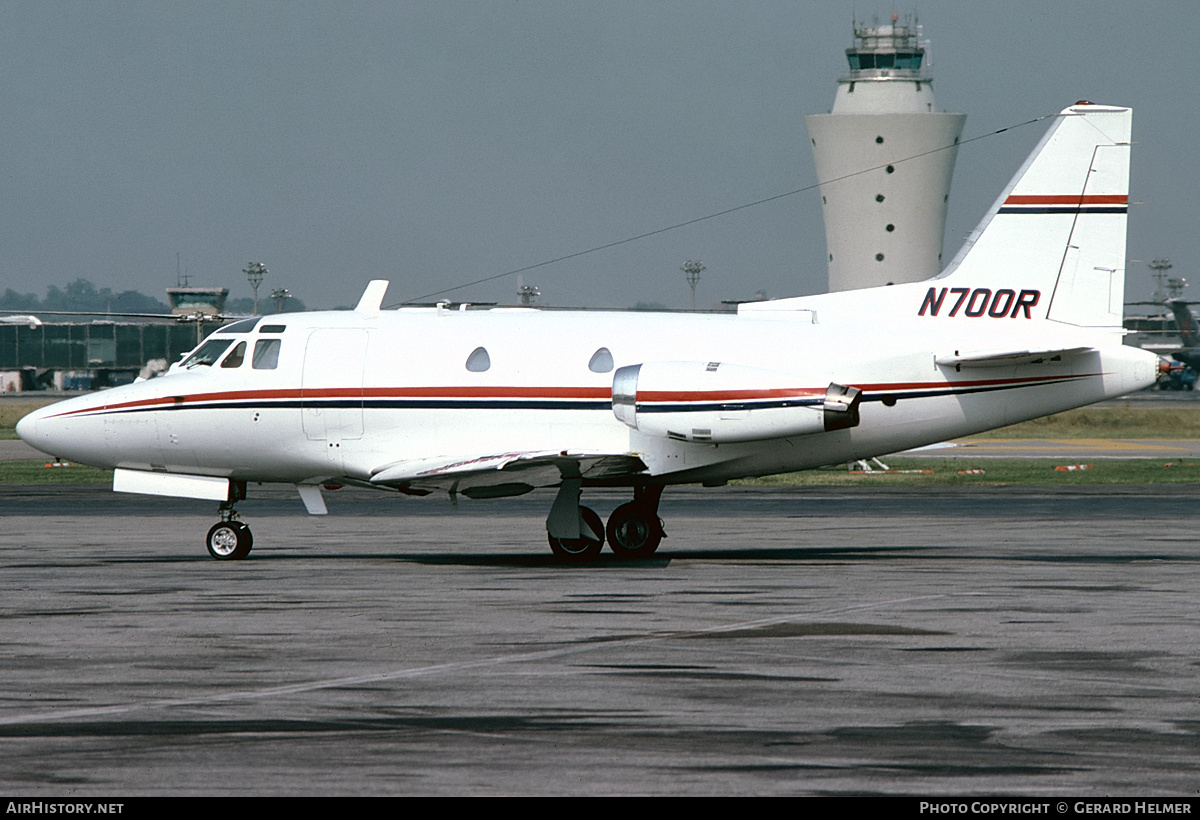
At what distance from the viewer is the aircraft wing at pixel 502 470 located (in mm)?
20578

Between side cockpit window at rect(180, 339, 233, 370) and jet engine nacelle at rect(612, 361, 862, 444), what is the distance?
21.0 feet

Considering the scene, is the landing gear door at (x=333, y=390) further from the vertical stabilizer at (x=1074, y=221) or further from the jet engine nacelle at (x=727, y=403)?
the vertical stabilizer at (x=1074, y=221)

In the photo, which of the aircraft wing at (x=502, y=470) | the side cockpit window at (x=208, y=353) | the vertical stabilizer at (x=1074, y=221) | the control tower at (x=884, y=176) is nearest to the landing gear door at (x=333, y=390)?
the aircraft wing at (x=502, y=470)

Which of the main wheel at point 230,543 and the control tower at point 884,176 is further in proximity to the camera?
the control tower at point 884,176

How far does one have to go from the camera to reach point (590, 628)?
15.0 metres

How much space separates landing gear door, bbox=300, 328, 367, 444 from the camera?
22.2m

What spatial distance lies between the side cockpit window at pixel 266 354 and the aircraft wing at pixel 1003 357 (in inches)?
396

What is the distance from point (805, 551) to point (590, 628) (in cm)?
918

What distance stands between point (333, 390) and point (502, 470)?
10.9 feet

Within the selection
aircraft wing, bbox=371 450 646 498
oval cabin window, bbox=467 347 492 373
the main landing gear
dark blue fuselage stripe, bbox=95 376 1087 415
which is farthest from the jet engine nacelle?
oval cabin window, bbox=467 347 492 373

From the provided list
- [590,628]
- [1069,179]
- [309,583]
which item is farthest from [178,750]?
[1069,179]

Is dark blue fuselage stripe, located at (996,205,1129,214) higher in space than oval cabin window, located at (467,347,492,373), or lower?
higher

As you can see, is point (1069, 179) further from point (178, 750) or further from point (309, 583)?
point (178, 750)

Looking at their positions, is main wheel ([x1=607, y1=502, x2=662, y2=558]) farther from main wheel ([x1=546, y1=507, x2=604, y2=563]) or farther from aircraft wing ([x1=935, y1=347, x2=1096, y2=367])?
aircraft wing ([x1=935, y1=347, x2=1096, y2=367])
